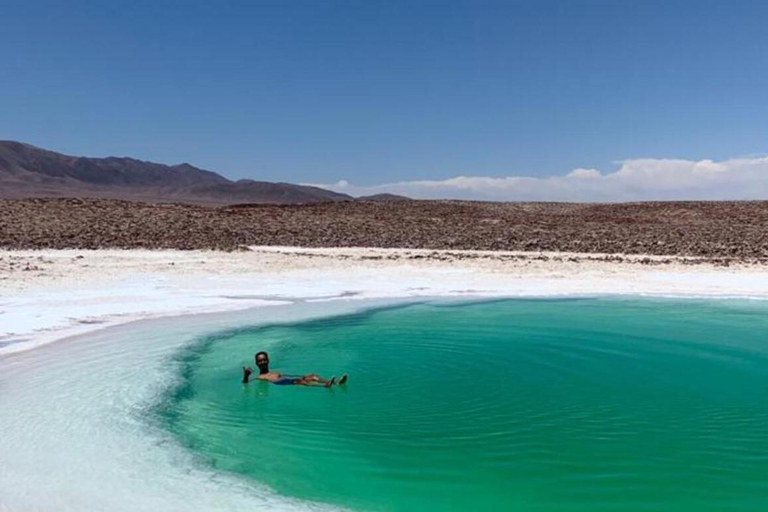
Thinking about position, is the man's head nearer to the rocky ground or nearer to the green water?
the green water

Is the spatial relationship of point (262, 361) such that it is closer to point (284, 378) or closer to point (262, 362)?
point (262, 362)

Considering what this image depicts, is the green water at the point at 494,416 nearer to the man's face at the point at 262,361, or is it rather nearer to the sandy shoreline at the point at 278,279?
the man's face at the point at 262,361

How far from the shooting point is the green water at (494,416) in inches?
305

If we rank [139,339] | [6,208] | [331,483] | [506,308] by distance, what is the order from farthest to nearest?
[6,208], [506,308], [139,339], [331,483]

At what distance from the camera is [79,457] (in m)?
8.30

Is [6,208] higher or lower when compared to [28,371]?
higher

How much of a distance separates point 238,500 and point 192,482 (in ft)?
2.24

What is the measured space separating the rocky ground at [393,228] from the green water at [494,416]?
1877cm

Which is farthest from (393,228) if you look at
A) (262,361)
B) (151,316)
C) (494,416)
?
Answer: (494,416)

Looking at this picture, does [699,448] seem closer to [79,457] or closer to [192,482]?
[192,482]

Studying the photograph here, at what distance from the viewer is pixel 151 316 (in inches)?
667

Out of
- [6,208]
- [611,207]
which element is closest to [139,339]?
[6,208]

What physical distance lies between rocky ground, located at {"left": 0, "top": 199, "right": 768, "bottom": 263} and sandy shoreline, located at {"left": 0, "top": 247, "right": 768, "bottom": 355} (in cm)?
356

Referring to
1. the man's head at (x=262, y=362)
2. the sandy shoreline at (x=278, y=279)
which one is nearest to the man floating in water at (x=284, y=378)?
the man's head at (x=262, y=362)
